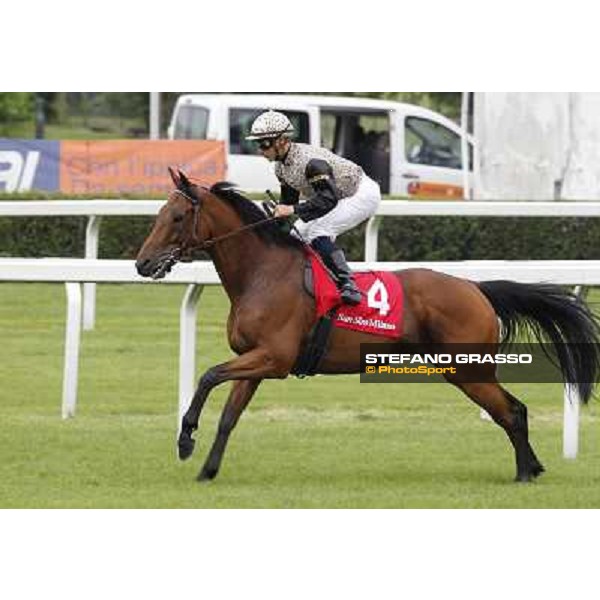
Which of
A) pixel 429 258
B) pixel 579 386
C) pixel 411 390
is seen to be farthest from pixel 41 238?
pixel 579 386

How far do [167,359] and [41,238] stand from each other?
593cm

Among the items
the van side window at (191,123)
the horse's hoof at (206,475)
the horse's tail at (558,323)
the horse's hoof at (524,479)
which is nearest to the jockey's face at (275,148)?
the horse's tail at (558,323)

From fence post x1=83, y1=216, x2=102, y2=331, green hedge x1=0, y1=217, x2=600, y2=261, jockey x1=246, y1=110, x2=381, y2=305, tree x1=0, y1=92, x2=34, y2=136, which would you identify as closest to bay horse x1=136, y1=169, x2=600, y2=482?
jockey x1=246, y1=110, x2=381, y2=305

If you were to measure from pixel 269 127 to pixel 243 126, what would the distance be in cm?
1904

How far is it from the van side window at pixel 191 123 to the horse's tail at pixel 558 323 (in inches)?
739

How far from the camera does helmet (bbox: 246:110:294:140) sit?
358 inches

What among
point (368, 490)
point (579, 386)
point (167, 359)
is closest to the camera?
point (368, 490)

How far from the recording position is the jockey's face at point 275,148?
360 inches

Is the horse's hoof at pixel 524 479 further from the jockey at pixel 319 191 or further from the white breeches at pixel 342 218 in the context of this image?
the white breeches at pixel 342 218

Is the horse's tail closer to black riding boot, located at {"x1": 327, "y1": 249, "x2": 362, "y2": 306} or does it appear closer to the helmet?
black riding boot, located at {"x1": 327, "y1": 249, "x2": 362, "y2": 306}

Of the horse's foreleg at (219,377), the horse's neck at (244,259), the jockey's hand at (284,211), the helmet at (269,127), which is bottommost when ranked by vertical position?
the horse's foreleg at (219,377)

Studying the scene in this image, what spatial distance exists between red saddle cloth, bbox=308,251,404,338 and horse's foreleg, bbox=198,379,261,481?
0.53m

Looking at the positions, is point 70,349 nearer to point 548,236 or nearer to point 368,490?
point 368,490

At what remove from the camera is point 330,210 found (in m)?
9.26
